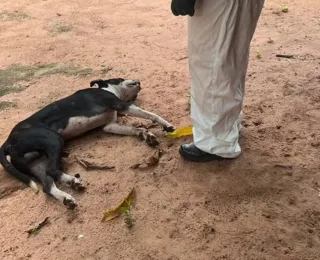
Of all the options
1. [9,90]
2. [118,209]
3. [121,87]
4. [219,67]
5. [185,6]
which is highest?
[185,6]

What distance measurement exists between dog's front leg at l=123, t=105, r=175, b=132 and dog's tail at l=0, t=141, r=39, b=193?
1.04m

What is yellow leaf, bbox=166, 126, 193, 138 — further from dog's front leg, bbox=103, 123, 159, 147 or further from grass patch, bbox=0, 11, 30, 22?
grass patch, bbox=0, 11, 30, 22

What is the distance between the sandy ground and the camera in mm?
2941

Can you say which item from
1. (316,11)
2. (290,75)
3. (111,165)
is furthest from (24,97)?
(316,11)

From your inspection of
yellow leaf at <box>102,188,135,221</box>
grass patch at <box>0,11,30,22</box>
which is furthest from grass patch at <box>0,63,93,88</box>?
yellow leaf at <box>102,188,135,221</box>

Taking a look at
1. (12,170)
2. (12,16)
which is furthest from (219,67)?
(12,16)

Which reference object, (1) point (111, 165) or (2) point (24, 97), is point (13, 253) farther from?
(2) point (24, 97)

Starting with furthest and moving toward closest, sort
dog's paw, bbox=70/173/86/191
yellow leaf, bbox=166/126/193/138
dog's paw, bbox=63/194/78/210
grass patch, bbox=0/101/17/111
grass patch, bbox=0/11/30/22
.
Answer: grass patch, bbox=0/11/30/22 → grass patch, bbox=0/101/17/111 → yellow leaf, bbox=166/126/193/138 → dog's paw, bbox=70/173/86/191 → dog's paw, bbox=63/194/78/210

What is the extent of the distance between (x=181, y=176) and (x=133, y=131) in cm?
74

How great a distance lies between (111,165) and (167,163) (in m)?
0.42

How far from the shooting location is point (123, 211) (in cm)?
323

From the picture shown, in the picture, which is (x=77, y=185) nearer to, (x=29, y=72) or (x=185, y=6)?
(x=185, y=6)

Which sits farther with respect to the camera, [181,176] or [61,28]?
[61,28]

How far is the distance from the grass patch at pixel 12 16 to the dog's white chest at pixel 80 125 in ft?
11.9
